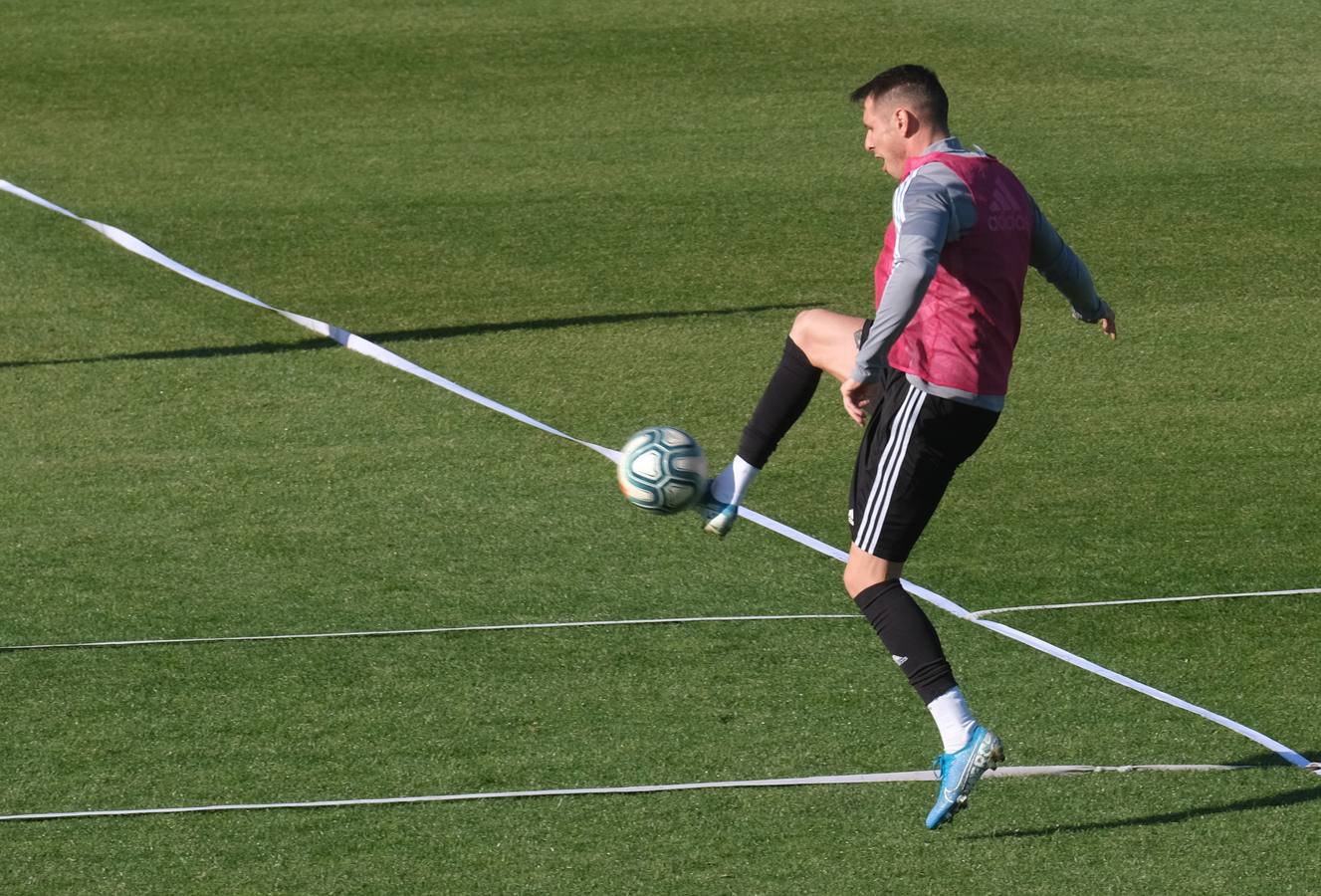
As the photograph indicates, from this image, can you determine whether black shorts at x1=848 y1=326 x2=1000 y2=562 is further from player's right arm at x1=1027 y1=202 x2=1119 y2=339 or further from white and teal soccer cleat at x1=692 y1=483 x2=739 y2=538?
white and teal soccer cleat at x1=692 y1=483 x2=739 y2=538

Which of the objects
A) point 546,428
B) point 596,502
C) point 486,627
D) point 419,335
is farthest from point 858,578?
point 419,335

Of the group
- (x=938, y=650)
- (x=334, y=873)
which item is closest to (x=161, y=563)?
(x=334, y=873)

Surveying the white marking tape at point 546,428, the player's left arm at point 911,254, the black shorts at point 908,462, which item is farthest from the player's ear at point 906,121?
the white marking tape at point 546,428

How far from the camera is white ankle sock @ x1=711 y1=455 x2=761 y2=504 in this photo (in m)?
5.88

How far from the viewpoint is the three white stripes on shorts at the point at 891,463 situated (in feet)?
16.4

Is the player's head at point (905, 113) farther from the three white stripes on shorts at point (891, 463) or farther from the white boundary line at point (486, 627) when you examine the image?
the white boundary line at point (486, 627)

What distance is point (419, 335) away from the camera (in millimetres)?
9906

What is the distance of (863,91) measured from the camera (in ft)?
17.1

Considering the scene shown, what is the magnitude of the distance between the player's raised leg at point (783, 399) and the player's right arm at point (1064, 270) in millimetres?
571

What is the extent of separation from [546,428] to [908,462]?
11.7 feet

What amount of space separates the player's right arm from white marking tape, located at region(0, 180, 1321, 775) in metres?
1.06

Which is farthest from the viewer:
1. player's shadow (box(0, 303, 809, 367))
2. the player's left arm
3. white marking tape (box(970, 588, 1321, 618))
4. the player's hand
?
player's shadow (box(0, 303, 809, 367))

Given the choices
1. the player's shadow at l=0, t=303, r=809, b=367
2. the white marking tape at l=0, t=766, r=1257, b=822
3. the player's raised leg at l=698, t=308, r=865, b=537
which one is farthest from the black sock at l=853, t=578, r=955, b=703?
the player's shadow at l=0, t=303, r=809, b=367

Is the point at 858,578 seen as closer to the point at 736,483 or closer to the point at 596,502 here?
the point at 736,483
